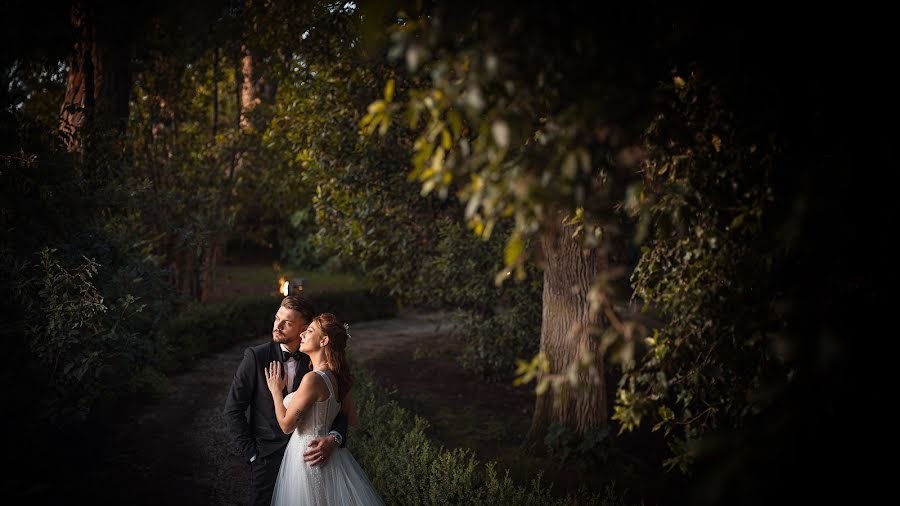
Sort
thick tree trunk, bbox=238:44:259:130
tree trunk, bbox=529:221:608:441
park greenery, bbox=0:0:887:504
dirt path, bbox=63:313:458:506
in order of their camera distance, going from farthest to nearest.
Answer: thick tree trunk, bbox=238:44:259:130 → tree trunk, bbox=529:221:608:441 → dirt path, bbox=63:313:458:506 → park greenery, bbox=0:0:887:504

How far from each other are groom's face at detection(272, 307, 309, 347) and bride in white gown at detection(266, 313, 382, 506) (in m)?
0.25

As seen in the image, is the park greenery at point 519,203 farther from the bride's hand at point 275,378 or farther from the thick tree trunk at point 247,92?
the bride's hand at point 275,378

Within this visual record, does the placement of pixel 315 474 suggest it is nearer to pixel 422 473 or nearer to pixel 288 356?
pixel 288 356

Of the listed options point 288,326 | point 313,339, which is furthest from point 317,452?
point 288,326

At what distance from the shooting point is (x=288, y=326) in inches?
196

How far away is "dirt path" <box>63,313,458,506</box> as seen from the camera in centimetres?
659

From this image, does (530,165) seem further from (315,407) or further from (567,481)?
(567,481)

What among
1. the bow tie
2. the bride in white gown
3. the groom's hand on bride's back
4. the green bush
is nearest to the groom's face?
the bow tie

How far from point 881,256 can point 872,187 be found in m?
0.27

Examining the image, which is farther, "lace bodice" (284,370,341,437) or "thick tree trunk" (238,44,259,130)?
"thick tree trunk" (238,44,259,130)

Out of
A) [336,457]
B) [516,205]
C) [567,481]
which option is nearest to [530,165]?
[516,205]

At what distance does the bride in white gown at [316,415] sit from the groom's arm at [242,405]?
0.79ft

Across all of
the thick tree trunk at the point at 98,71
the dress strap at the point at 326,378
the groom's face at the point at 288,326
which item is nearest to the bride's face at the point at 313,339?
the dress strap at the point at 326,378

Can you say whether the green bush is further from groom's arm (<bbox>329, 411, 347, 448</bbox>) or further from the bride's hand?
the bride's hand
